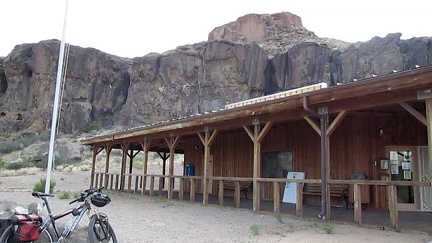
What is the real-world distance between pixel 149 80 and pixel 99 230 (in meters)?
38.4

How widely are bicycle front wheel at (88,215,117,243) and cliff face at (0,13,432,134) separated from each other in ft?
114

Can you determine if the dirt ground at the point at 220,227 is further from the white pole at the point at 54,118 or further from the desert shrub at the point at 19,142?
the desert shrub at the point at 19,142

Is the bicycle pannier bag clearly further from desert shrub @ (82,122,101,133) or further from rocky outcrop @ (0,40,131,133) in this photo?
desert shrub @ (82,122,101,133)

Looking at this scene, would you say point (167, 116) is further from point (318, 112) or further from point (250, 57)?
point (318, 112)

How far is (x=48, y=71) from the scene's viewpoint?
42.0m

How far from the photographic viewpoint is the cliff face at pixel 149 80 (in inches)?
1591

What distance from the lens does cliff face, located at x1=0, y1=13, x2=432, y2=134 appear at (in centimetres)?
4041

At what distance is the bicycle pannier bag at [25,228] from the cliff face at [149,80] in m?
35.3

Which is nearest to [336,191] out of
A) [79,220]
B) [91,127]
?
[79,220]

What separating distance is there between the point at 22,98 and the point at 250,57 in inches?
1027

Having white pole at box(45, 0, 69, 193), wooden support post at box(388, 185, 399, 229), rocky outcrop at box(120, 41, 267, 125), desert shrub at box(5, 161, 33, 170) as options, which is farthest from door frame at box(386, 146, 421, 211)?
rocky outcrop at box(120, 41, 267, 125)

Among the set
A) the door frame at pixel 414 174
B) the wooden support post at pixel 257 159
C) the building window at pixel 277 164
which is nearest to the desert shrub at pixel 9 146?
the building window at pixel 277 164

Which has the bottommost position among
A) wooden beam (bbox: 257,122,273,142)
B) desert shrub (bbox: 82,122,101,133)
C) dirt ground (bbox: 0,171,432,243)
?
dirt ground (bbox: 0,171,432,243)

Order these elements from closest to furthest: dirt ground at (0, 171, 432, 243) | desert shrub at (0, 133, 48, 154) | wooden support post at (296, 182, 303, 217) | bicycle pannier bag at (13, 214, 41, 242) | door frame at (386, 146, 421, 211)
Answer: bicycle pannier bag at (13, 214, 41, 242)
dirt ground at (0, 171, 432, 243)
wooden support post at (296, 182, 303, 217)
door frame at (386, 146, 421, 211)
desert shrub at (0, 133, 48, 154)
